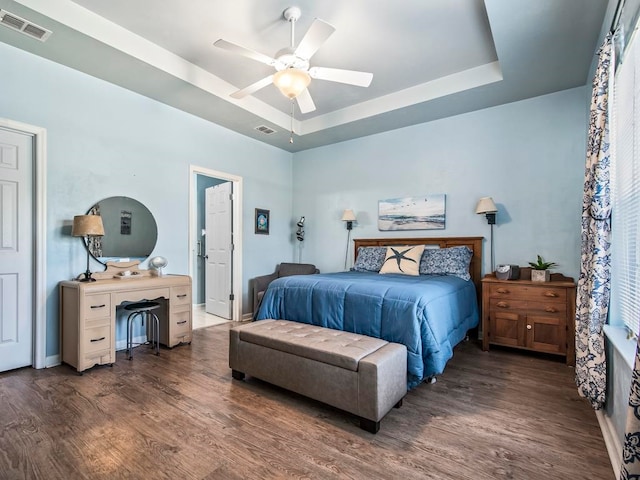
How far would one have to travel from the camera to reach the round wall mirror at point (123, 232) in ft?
10.7

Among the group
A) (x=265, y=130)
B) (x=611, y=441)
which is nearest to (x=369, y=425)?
(x=611, y=441)

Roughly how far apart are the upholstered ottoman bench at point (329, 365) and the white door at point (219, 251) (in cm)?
234

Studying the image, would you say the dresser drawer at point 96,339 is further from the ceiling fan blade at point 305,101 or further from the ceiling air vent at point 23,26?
the ceiling fan blade at point 305,101

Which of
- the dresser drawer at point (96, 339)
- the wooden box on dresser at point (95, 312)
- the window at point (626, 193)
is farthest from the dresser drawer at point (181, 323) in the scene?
the window at point (626, 193)

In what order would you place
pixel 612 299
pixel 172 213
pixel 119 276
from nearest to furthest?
1. pixel 612 299
2. pixel 119 276
3. pixel 172 213

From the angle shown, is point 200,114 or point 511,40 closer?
point 511,40

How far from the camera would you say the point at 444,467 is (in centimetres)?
160

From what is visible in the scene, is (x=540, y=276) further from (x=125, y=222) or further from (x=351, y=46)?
(x=125, y=222)

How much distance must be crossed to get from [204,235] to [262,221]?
126 centimetres

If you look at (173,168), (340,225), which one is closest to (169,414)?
(173,168)

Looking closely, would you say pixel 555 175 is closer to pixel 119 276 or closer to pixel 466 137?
pixel 466 137

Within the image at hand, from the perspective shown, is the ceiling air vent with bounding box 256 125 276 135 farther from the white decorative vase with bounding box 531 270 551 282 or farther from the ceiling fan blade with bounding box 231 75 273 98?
the white decorative vase with bounding box 531 270 551 282

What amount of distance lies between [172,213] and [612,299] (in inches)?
164

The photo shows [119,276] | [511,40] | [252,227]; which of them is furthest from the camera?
[252,227]
